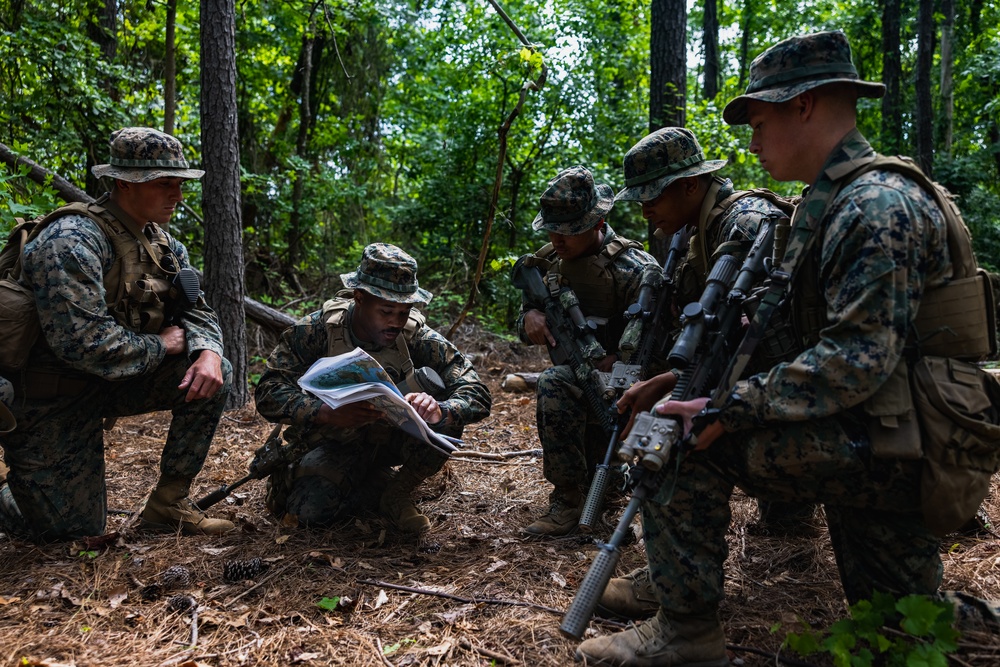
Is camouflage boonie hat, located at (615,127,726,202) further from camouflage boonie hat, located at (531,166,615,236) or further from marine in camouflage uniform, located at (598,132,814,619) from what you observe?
camouflage boonie hat, located at (531,166,615,236)

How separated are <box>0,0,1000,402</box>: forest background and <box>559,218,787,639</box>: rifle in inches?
143

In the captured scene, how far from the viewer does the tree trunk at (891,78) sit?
728 inches

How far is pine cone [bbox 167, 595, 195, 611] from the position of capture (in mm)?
3146

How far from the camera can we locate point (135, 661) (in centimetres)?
271

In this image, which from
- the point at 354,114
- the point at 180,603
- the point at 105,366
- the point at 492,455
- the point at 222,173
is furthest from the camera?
the point at 354,114

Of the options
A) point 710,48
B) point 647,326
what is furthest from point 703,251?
point 710,48

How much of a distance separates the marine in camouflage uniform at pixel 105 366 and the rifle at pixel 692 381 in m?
2.52

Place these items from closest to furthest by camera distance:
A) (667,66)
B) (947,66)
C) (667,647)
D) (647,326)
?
1. (667,647)
2. (647,326)
3. (667,66)
4. (947,66)

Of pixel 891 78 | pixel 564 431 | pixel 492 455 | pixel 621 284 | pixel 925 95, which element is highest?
pixel 891 78

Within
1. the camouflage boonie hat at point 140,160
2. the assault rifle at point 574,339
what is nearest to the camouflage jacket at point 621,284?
the assault rifle at point 574,339

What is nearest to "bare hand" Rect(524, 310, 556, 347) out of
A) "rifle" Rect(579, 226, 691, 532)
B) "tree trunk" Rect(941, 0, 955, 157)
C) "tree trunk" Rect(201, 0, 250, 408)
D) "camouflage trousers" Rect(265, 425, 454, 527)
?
"rifle" Rect(579, 226, 691, 532)

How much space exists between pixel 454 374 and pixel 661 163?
1.67 meters

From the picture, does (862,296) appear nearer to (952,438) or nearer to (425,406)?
(952,438)

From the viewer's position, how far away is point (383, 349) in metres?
4.18
